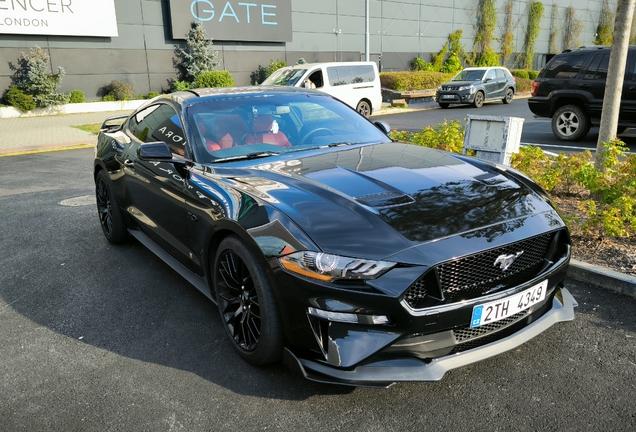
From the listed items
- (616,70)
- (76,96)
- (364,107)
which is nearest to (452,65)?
(364,107)

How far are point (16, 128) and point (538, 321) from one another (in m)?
17.6

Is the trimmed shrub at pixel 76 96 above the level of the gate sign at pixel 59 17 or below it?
below

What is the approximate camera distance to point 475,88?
845 inches

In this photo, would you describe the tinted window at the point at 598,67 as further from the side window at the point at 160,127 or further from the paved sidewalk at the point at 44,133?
the paved sidewalk at the point at 44,133

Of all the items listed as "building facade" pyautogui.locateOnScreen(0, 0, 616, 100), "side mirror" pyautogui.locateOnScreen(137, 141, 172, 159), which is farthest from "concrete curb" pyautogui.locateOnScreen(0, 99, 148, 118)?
"side mirror" pyautogui.locateOnScreen(137, 141, 172, 159)

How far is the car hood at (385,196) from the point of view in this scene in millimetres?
2598

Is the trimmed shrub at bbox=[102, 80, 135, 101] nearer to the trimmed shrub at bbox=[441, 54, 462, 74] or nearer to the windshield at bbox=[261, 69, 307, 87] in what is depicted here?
the windshield at bbox=[261, 69, 307, 87]

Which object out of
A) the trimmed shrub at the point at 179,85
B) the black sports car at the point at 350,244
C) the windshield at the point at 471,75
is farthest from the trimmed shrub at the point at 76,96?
the black sports car at the point at 350,244

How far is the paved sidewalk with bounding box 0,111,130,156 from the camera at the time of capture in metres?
13.3

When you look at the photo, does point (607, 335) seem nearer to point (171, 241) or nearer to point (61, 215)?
point (171, 241)

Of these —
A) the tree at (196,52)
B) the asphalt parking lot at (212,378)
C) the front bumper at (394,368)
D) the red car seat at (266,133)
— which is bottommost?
the asphalt parking lot at (212,378)

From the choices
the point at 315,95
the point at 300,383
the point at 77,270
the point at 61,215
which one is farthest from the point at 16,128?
the point at 300,383

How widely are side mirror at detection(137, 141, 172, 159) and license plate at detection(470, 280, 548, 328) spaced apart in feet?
7.69

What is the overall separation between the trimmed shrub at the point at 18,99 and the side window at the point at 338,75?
11012mm
